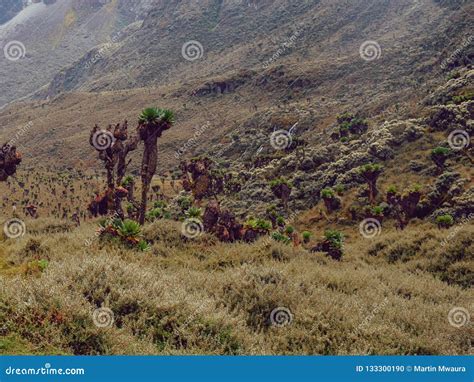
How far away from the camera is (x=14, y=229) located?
64.0ft

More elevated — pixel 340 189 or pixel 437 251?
pixel 437 251

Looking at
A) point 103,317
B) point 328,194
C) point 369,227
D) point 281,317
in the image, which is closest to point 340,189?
point 328,194

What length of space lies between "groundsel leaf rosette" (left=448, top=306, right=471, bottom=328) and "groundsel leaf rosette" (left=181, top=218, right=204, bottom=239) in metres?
10.1

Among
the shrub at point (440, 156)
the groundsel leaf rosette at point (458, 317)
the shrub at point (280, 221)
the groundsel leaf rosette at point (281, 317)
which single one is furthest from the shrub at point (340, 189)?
the groundsel leaf rosette at point (281, 317)

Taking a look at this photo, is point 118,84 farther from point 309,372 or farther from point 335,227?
point 309,372

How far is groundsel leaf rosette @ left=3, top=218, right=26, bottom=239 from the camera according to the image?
18.4 m

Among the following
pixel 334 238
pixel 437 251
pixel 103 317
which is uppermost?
pixel 103 317

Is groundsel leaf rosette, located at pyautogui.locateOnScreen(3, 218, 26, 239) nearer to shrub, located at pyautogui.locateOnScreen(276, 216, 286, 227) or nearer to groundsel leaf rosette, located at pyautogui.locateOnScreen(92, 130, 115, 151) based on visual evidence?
groundsel leaf rosette, located at pyautogui.locateOnScreen(92, 130, 115, 151)

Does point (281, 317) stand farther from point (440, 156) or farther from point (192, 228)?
point (440, 156)

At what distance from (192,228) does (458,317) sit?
37.0 ft

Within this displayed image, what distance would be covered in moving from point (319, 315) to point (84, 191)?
60.5 m

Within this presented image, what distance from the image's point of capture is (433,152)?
34.0 metres

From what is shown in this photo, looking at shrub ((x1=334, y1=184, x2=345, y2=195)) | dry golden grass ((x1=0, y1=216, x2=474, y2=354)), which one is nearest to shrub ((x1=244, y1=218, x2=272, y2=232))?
dry golden grass ((x1=0, y1=216, x2=474, y2=354))

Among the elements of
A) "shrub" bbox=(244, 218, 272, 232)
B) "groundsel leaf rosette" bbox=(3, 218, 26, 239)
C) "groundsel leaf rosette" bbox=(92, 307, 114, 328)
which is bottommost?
"shrub" bbox=(244, 218, 272, 232)
